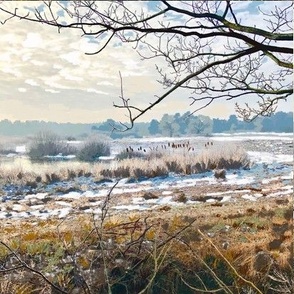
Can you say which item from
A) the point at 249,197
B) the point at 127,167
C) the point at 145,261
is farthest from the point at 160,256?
the point at 127,167

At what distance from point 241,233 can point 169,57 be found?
146 cm

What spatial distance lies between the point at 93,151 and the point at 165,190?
1.04 meters

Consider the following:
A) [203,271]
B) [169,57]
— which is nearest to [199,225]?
[203,271]

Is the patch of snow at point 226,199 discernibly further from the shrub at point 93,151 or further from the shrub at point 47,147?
the shrub at point 47,147

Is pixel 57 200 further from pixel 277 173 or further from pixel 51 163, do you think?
pixel 277 173

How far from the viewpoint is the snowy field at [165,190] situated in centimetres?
439

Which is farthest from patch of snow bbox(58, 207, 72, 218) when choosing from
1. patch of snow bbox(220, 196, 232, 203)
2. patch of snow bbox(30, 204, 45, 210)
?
patch of snow bbox(220, 196, 232, 203)

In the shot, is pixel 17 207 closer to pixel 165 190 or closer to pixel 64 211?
pixel 64 211

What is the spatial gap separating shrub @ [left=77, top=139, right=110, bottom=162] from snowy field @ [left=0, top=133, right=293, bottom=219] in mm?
187

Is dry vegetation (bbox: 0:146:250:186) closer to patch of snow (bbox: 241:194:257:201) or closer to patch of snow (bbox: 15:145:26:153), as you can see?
patch of snow (bbox: 15:145:26:153)

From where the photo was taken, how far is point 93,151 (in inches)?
199

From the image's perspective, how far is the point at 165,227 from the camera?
2701 mm

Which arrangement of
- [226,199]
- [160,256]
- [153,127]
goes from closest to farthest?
[160,256], [153,127], [226,199]

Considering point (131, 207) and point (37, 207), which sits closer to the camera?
point (131, 207)
